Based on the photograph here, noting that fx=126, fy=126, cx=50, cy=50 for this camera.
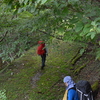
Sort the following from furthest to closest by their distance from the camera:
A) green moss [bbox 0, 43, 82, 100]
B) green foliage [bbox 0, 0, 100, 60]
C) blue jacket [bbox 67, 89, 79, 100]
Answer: green moss [bbox 0, 43, 82, 100], blue jacket [bbox 67, 89, 79, 100], green foliage [bbox 0, 0, 100, 60]

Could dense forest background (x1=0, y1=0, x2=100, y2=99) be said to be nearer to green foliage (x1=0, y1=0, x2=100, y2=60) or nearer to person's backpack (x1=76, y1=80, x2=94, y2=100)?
green foliage (x1=0, y1=0, x2=100, y2=60)

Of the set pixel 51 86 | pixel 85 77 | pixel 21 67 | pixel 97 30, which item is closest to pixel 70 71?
pixel 85 77

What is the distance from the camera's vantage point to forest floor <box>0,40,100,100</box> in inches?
229

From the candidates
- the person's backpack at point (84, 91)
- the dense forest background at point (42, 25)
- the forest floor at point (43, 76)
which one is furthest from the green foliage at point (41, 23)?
the forest floor at point (43, 76)

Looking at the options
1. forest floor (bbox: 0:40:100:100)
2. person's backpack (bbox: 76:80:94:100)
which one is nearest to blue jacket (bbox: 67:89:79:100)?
person's backpack (bbox: 76:80:94:100)

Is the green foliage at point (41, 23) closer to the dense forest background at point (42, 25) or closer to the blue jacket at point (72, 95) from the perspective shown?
the dense forest background at point (42, 25)

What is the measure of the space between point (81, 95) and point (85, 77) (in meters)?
4.41

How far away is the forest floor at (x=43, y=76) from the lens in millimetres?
5812

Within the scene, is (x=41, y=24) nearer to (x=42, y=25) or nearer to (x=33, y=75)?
(x=42, y=25)

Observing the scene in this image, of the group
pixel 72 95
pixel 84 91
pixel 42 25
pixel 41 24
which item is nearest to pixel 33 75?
pixel 42 25

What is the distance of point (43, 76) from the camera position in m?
7.22

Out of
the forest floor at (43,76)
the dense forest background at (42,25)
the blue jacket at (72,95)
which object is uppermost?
the dense forest background at (42,25)

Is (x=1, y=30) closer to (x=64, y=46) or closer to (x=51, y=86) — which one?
(x=51, y=86)

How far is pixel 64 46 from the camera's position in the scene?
11.5 meters
